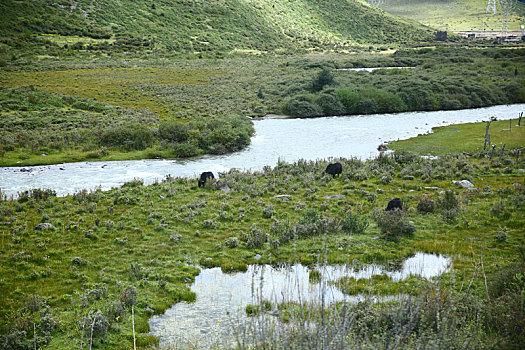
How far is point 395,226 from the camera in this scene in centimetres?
1482

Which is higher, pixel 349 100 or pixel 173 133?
pixel 349 100

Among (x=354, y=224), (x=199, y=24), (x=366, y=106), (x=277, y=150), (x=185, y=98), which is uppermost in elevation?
(x=199, y=24)

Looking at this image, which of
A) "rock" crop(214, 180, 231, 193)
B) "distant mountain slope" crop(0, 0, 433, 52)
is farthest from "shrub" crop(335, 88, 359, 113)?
"distant mountain slope" crop(0, 0, 433, 52)

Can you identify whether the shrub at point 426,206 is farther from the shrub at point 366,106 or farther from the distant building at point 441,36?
the distant building at point 441,36

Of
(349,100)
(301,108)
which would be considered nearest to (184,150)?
(301,108)

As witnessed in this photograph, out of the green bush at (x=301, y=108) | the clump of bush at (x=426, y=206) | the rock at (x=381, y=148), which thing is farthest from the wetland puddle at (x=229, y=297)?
the green bush at (x=301, y=108)

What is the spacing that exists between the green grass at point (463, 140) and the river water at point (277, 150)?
1939 mm

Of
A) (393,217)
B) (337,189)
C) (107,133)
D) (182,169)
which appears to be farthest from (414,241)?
(107,133)

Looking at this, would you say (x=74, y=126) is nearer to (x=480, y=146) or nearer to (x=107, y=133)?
(x=107, y=133)

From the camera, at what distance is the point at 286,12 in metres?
151

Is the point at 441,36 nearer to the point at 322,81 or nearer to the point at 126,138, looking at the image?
the point at 322,81

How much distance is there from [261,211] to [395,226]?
5.76 metres

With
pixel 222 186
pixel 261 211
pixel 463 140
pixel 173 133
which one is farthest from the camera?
pixel 463 140

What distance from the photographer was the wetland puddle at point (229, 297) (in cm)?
924
